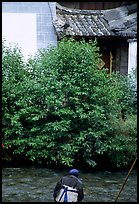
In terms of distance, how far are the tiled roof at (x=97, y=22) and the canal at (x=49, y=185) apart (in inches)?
187

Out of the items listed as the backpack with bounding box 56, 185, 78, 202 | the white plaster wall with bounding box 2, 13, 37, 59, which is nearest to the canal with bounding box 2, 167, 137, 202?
the backpack with bounding box 56, 185, 78, 202

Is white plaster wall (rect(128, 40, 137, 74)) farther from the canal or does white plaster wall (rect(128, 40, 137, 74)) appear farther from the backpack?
the backpack

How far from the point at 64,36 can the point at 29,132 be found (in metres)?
3.39

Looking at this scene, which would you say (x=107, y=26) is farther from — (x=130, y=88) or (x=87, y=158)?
(x=87, y=158)

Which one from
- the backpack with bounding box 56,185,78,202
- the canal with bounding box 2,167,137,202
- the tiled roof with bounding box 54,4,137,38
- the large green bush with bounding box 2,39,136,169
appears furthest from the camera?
the tiled roof with bounding box 54,4,137,38

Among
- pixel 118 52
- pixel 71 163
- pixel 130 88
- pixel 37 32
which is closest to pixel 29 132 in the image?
pixel 71 163

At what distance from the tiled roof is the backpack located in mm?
7799

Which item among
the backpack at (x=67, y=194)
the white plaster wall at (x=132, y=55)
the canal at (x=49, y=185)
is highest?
the white plaster wall at (x=132, y=55)

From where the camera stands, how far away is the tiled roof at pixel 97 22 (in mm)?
13898

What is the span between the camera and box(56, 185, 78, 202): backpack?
260 inches

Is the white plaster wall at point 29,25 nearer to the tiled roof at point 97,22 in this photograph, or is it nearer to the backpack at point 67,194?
the tiled roof at point 97,22

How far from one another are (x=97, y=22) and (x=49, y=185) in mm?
6841

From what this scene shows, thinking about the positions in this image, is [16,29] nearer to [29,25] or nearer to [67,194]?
[29,25]

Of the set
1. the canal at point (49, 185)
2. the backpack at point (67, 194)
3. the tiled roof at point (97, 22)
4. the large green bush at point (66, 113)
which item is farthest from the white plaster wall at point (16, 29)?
the backpack at point (67, 194)
